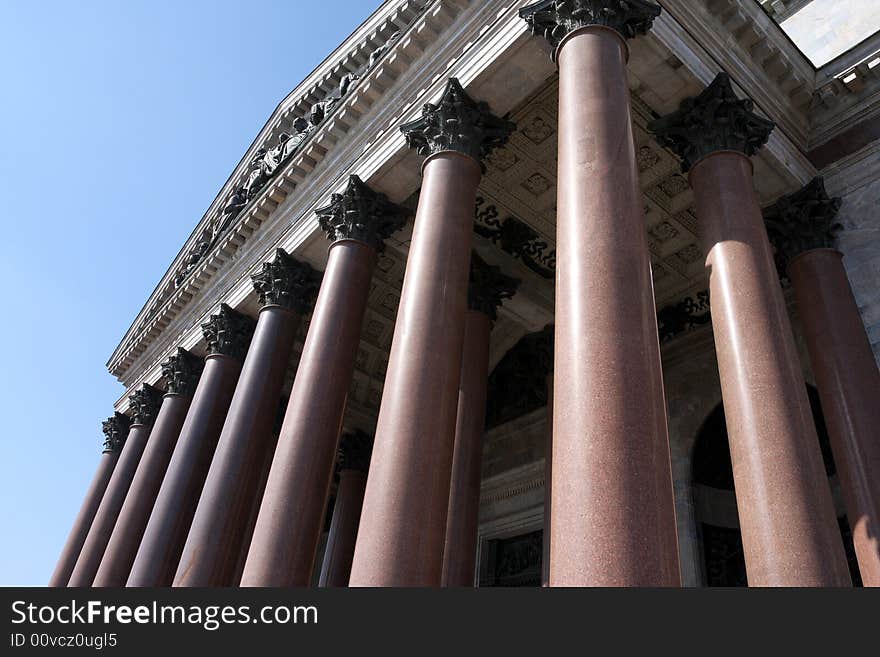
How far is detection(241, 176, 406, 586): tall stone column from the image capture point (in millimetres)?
7613

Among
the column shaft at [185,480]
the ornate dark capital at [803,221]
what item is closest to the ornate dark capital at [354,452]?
the column shaft at [185,480]

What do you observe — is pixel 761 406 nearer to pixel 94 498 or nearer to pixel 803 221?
pixel 803 221

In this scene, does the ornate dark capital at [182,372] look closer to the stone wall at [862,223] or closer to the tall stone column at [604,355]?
the tall stone column at [604,355]

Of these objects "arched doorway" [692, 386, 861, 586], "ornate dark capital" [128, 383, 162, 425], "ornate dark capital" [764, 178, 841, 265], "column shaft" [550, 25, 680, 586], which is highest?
"ornate dark capital" [128, 383, 162, 425]

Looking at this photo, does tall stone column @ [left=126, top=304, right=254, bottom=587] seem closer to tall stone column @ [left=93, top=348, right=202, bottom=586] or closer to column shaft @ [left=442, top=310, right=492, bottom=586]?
tall stone column @ [left=93, top=348, right=202, bottom=586]

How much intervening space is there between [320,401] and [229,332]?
572 cm

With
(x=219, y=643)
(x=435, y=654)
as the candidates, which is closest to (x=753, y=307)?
(x=435, y=654)

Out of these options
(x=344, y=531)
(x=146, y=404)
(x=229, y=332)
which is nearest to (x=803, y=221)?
(x=229, y=332)

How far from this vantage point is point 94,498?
709 inches

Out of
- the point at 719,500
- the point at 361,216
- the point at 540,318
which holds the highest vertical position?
the point at 540,318

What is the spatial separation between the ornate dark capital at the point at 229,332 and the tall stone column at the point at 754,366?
8806 mm

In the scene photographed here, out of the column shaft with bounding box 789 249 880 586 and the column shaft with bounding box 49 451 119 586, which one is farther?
the column shaft with bounding box 49 451 119 586

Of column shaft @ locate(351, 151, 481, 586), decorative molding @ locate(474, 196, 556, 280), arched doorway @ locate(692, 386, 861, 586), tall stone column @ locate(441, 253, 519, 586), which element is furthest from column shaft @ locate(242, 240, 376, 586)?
arched doorway @ locate(692, 386, 861, 586)

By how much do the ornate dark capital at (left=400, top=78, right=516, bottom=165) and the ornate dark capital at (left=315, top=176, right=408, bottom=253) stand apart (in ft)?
5.45
